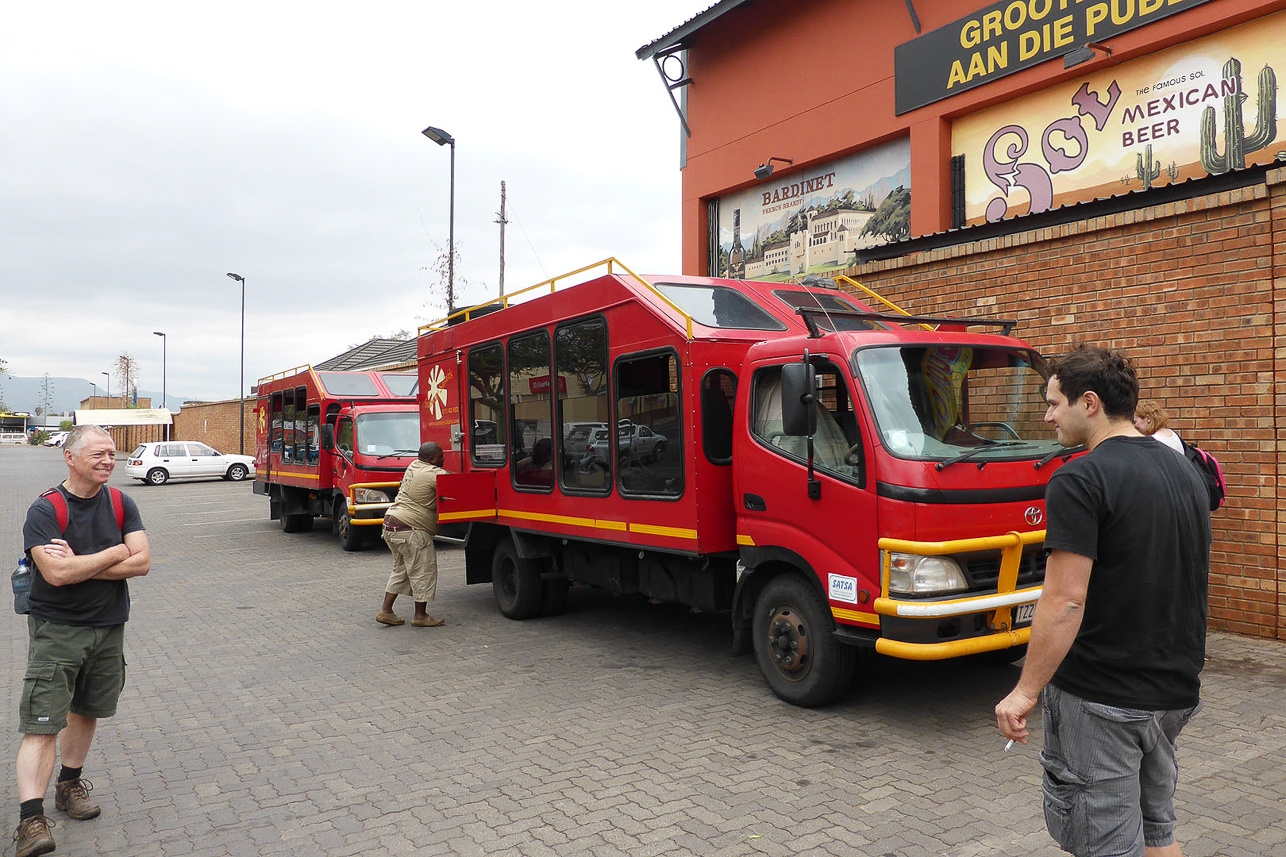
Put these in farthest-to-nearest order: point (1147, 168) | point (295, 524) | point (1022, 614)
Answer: point (295, 524)
point (1147, 168)
point (1022, 614)

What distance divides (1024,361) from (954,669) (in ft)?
7.06

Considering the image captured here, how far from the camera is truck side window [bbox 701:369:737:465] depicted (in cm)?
612

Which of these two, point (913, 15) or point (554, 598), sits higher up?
point (913, 15)

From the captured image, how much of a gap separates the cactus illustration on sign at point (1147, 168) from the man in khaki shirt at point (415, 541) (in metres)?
7.57

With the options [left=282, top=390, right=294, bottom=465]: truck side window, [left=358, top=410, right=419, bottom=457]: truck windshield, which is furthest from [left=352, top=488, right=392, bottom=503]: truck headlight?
[left=282, top=390, right=294, bottom=465]: truck side window

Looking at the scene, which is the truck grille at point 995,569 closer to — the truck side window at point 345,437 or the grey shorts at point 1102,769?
the grey shorts at point 1102,769

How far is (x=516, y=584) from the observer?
8.53m

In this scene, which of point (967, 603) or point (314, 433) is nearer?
point (967, 603)

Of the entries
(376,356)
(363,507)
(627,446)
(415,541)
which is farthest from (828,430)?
(376,356)

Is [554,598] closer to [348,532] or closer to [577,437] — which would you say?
[577,437]

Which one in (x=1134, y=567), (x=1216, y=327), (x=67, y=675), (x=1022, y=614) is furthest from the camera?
(x=1216, y=327)

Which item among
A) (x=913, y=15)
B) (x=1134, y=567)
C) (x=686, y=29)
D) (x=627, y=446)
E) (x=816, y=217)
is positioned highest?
(x=686, y=29)

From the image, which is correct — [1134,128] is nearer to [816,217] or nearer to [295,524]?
[816,217]

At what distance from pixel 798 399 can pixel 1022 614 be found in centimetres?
170
